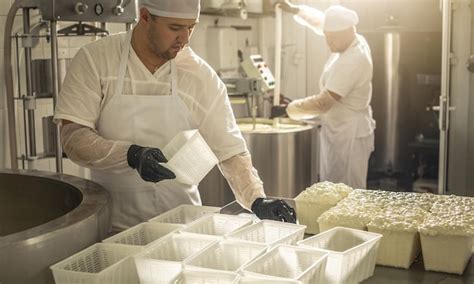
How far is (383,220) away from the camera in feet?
5.87

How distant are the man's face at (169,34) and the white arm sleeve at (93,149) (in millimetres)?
360

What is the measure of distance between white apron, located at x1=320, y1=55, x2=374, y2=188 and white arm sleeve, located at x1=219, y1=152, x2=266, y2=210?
7.27ft

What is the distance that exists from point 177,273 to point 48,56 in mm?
2374

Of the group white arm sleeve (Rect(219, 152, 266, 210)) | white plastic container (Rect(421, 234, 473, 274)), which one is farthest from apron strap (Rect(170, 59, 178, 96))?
white plastic container (Rect(421, 234, 473, 274))

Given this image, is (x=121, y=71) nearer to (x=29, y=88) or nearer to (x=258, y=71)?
(x=29, y=88)

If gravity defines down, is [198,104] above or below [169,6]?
below

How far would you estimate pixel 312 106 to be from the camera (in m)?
4.37

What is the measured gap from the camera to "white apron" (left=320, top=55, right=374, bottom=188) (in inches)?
174

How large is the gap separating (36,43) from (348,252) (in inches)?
94.8

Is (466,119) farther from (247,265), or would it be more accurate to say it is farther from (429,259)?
(247,265)

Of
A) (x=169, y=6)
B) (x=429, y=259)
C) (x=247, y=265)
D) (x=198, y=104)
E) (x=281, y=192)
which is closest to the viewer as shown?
(x=247, y=265)

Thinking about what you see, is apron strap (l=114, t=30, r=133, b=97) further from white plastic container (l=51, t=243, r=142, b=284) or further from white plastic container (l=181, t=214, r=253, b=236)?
white plastic container (l=51, t=243, r=142, b=284)

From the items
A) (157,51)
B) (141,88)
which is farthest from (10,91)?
(157,51)

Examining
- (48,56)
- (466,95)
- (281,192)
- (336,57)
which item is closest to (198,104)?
(48,56)
